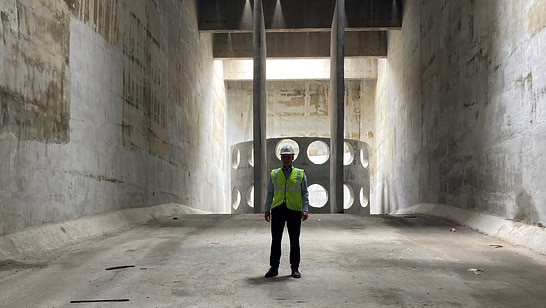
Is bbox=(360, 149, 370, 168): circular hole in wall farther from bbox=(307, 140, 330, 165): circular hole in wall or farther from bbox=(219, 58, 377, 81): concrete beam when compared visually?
bbox=(307, 140, 330, 165): circular hole in wall

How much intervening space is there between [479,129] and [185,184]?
28.9ft

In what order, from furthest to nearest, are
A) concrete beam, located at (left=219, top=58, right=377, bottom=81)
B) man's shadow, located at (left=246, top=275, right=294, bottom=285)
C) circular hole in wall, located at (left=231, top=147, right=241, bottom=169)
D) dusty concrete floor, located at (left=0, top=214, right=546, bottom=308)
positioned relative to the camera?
concrete beam, located at (left=219, top=58, right=377, bottom=81) < circular hole in wall, located at (left=231, top=147, right=241, bottom=169) < man's shadow, located at (left=246, top=275, right=294, bottom=285) < dusty concrete floor, located at (left=0, top=214, right=546, bottom=308)

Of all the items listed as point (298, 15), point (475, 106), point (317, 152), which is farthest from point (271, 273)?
point (317, 152)

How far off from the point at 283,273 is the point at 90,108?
4.45 meters

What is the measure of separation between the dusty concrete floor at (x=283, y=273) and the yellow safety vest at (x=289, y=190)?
77 centimetres

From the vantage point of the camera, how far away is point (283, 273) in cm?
577

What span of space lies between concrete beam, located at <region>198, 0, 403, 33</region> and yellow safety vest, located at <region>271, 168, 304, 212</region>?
41.2ft

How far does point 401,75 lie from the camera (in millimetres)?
17031

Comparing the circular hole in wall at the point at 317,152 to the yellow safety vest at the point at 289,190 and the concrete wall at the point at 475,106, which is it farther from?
the yellow safety vest at the point at 289,190

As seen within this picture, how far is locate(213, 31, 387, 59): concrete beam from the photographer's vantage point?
1988 cm

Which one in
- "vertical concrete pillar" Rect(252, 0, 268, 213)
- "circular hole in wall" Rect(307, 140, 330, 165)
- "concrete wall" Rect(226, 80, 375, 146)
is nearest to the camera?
"vertical concrete pillar" Rect(252, 0, 268, 213)

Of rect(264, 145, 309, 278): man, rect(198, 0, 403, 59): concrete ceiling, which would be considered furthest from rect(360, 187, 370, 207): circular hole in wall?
rect(264, 145, 309, 278): man

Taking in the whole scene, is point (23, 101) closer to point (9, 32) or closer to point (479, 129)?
point (9, 32)

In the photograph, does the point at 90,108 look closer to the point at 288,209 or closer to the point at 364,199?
the point at 288,209
